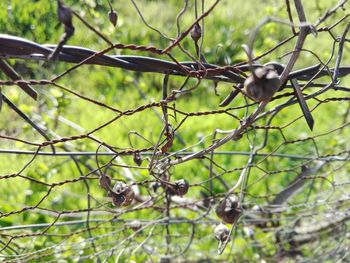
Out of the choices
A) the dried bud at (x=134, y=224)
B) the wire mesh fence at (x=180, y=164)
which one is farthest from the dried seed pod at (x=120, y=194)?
the dried bud at (x=134, y=224)

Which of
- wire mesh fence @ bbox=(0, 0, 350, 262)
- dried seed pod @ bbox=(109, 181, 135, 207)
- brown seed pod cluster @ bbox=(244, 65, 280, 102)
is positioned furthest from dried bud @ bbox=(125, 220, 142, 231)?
brown seed pod cluster @ bbox=(244, 65, 280, 102)

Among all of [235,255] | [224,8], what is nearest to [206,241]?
[235,255]

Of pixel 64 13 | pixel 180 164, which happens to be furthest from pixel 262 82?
pixel 180 164

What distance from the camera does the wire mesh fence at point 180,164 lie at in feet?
2.72

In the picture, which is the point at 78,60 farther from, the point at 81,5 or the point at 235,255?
the point at 81,5

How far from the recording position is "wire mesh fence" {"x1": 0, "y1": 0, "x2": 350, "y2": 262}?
2.72 ft

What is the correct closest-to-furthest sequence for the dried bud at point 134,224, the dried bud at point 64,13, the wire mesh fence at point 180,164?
the dried bud at point 64,13 < the wire mesh fence at point 180,164 < the dried bud at point 134,224

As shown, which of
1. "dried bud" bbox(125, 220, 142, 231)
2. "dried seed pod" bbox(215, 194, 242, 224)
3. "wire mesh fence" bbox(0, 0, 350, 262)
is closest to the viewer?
"wire mesh fence" bbox(0, 0, 350, 262)

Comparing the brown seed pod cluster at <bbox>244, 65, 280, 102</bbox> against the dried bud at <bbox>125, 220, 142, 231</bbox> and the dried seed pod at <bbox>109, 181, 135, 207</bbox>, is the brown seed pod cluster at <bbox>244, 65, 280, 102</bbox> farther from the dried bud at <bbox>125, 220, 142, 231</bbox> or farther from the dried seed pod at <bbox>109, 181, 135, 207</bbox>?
the dried bud at <bbox>125, 220, 142, 231</bbox>

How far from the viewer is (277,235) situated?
1.78m

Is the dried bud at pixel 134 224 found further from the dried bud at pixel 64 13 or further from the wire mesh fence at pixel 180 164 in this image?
A: the dried bud at pixel 64 13

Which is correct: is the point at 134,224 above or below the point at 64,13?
above

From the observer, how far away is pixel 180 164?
2.16 m

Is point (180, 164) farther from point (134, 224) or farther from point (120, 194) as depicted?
point (120, 194)
